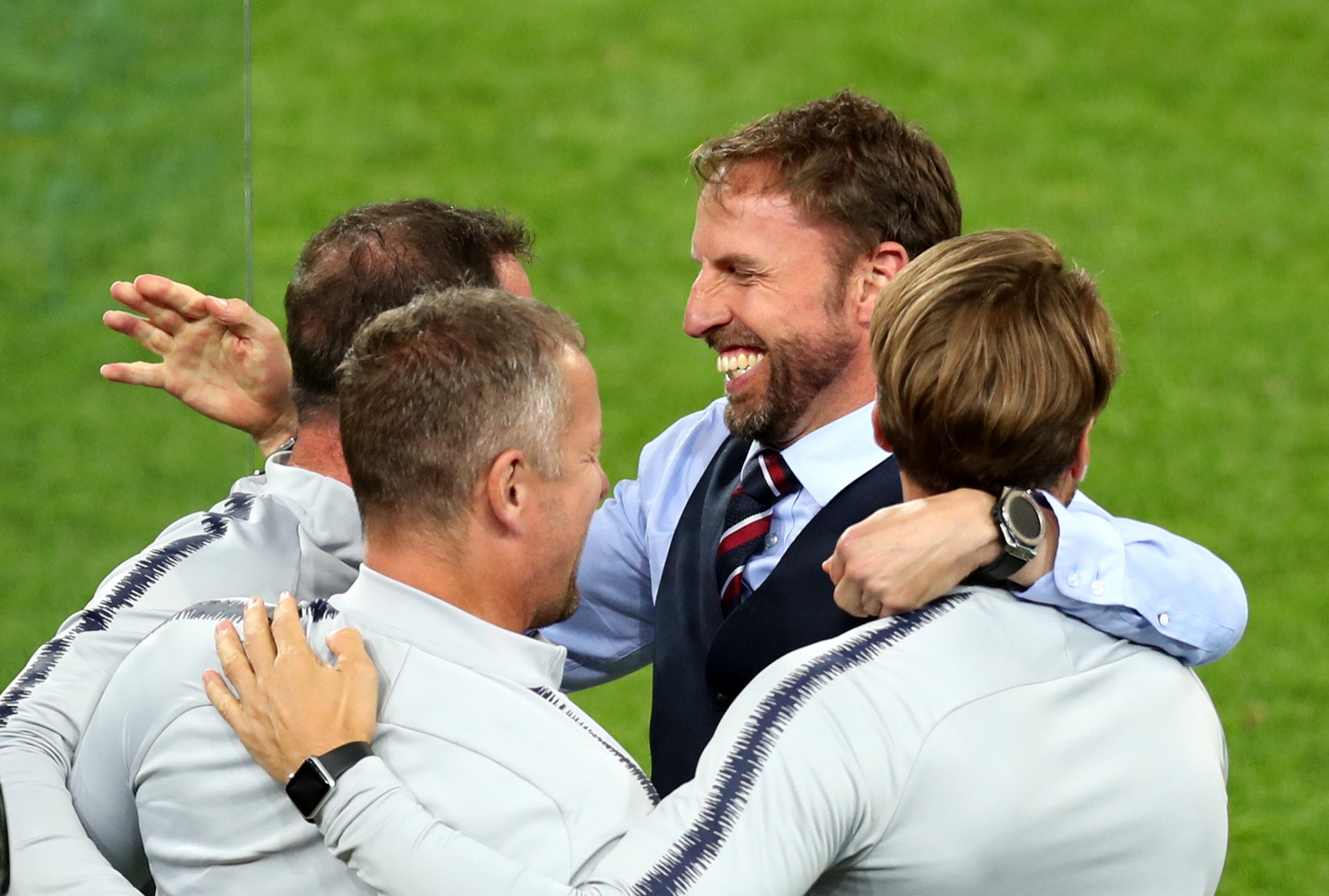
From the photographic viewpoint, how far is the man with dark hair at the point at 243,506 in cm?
204

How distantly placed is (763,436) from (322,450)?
75cm

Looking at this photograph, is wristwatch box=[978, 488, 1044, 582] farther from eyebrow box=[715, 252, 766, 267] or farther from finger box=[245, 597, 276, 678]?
eyebrow box=[715, 252, 766, 267]

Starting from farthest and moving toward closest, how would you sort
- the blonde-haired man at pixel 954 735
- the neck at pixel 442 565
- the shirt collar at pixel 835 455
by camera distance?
the shirt collar at pixel 835 455
the neck at pixel 442 565
the blonde-haired man at pixel 954 735

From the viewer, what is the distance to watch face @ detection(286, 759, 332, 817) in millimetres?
1847

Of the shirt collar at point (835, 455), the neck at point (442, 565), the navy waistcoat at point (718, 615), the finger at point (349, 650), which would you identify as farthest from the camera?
the shirt collar at point (835, 455)

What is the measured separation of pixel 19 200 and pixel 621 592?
1217 mm

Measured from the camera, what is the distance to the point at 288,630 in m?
1.97

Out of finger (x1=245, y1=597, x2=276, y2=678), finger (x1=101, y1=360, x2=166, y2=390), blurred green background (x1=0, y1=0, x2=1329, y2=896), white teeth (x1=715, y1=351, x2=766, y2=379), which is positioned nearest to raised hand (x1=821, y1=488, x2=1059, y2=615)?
finger (x1=245, y1=597, x2=276, y2=678)

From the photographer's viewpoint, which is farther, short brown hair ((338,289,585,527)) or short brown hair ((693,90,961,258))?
short brown hair ((693,90,961,258))

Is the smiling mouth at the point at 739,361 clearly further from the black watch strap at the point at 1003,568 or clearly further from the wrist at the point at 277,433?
the black watch strap at the point at 1003,568

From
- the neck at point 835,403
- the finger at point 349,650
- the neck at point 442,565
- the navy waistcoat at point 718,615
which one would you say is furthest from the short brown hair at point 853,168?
the finger at point 349,650

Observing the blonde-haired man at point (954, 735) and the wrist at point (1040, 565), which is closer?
the blonde-haired man at point (954, 735)

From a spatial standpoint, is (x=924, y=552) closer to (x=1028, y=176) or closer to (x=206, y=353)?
(x=206, y=353)

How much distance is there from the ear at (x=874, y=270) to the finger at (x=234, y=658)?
1.33 metres
